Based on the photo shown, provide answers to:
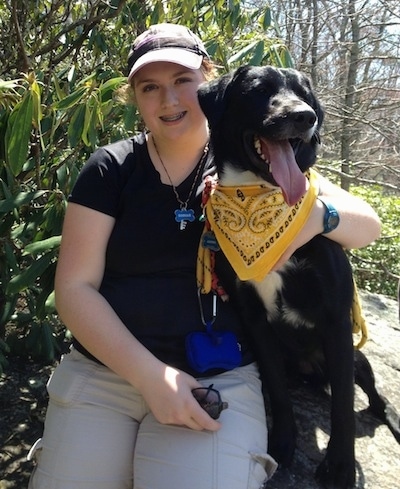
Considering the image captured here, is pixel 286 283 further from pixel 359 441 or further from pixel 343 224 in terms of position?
pixel 359 441

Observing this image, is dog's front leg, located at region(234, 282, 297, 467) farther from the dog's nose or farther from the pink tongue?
the dog's nose

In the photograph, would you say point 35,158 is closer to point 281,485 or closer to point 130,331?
point 130,331

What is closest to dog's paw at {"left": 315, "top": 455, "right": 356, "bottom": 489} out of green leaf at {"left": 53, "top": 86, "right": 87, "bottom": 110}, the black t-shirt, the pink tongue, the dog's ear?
the black t-shirt

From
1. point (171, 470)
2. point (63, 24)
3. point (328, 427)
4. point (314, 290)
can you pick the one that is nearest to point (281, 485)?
point (328, 427)

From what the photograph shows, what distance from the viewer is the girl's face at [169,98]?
171cm

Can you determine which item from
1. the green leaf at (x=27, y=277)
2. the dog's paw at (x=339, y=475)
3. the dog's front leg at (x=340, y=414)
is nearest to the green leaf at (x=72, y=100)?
the green leaf at (x=27, y=277)

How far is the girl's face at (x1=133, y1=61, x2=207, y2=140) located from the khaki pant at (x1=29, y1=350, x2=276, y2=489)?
2.38 ft

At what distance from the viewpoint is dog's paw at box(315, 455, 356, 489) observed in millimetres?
1610

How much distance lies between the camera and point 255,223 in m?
1.68

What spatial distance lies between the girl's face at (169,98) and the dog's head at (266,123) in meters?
0.05

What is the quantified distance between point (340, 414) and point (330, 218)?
0.55 m

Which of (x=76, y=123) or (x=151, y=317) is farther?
(x=76, y=123)

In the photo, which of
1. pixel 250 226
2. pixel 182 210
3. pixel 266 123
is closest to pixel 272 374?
pixel 250 226

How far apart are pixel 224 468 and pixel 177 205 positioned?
0.74 metres
